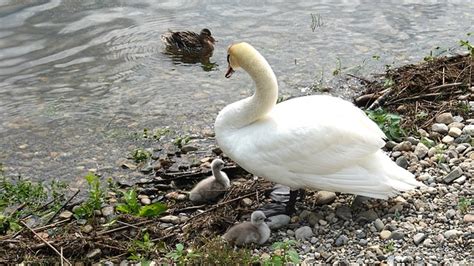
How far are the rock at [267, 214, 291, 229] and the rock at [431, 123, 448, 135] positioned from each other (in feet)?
6.68

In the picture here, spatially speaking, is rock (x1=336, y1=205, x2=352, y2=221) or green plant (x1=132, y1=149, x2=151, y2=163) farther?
green plant (x1=132, y1=149, x2=151, y2=163)

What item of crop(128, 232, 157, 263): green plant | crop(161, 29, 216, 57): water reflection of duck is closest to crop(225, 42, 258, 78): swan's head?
crop(128, 232, 157, 263): green plant

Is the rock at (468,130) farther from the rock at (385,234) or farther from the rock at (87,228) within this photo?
the rock at (87,228)

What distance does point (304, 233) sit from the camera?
208 inches

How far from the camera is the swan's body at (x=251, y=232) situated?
522 centimetres

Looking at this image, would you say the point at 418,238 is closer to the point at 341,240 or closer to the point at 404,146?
the point at 341,240

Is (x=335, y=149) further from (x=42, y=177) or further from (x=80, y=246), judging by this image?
(x=42, y=177)

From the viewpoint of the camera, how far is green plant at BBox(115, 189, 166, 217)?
5.96 m

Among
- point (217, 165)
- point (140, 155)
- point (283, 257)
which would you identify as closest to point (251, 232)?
point (283, 257)

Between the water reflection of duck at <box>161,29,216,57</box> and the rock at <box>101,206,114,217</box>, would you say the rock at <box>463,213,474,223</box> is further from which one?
the water reflection of duck at <box>161,29,216,57</box>

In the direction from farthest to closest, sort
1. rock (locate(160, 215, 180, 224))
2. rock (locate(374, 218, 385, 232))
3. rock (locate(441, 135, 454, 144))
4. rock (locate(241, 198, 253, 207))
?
rock (locate(441, 135, 454, 144)) < rock (locate(241, 198, 253, 207)) < rock (locate(160, 215, 180, 224)) < rock (locate(374, 218, 385, 232))

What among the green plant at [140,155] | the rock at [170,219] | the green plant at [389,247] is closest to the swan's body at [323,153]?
the green plant at [389,247]

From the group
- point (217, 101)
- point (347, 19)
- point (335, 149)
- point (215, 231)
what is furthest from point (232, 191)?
point (347, 19)

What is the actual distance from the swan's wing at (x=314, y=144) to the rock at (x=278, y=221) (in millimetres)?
437
